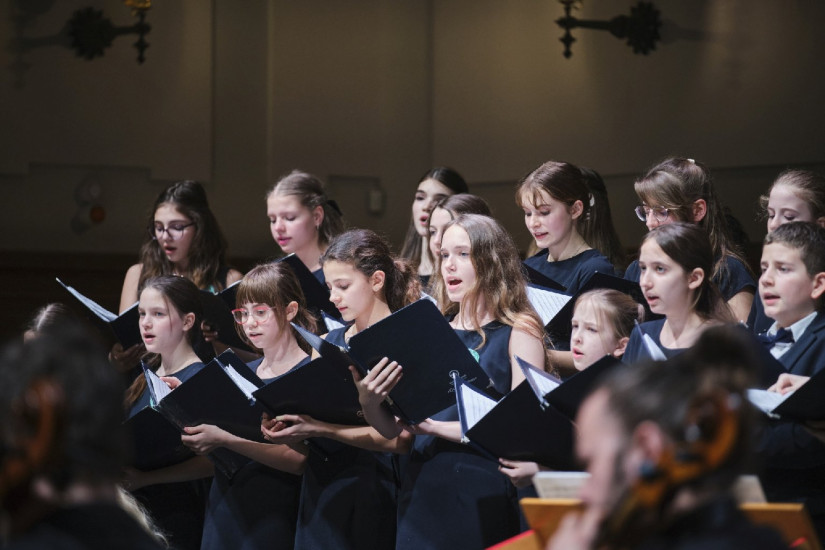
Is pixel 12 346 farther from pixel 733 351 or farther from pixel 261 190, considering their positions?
pixel 261 190

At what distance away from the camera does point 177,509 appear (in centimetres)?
337

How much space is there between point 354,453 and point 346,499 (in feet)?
0.44

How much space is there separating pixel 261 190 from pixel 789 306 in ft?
15.5

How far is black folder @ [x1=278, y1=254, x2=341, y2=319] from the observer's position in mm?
3553

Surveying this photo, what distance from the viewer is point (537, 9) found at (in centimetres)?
688

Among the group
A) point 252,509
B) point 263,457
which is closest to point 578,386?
point 263,457

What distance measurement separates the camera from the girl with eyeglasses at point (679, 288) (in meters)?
2.71

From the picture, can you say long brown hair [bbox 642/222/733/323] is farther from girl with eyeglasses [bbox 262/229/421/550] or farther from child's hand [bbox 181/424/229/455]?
child's hand [bbox 181/424/229/455]

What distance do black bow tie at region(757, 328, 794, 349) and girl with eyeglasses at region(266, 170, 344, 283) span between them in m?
1.98

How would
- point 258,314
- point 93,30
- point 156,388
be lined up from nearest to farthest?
point 156,388, point 258,314, point 93,30

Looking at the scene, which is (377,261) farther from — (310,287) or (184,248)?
(184,248)

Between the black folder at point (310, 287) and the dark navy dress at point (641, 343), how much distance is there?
117 centimetres

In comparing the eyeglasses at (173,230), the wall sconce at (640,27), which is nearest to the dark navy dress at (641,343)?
the eyeglasses at (173,230)

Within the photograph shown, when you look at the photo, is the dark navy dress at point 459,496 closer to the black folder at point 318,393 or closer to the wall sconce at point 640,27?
the black folder at point 318,393
